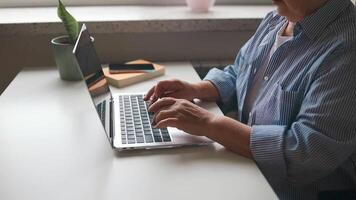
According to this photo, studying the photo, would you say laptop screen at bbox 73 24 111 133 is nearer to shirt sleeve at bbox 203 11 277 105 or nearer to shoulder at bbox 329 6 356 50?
shirt sleeve at bbox 203 11 277 105

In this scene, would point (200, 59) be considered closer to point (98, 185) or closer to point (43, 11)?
point (43, 11)

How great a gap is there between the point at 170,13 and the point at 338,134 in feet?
3.01

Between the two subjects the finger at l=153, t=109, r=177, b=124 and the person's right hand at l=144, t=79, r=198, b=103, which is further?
the person's right hand at l=144, t=79, r=198, b=103

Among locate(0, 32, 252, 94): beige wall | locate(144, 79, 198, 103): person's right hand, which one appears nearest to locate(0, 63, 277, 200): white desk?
locate(144, 79, 198, 103): person's right hand

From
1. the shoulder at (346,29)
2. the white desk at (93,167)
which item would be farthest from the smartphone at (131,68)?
the shoulder at (346,29)

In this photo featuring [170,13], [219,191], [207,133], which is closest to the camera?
[219,191]

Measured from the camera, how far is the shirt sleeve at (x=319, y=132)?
2.60ft

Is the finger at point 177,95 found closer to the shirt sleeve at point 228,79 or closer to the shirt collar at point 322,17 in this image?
the shirt sleeve at point 228,79

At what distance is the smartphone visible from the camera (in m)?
1.29

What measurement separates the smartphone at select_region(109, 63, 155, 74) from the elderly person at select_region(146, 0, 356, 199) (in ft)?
1.26

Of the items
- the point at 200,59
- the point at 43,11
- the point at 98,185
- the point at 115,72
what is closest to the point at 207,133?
the point at 98,185

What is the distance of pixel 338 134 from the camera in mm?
795

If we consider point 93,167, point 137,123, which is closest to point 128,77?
point 137,123

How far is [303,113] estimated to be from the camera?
2.74ft
